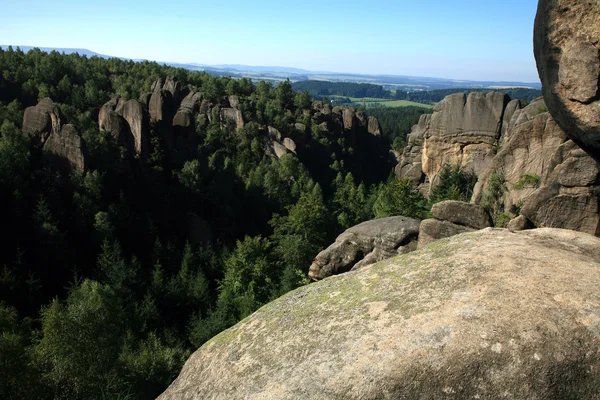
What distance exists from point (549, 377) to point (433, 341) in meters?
1.28

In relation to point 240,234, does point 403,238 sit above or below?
above

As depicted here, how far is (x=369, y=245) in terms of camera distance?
21734mm

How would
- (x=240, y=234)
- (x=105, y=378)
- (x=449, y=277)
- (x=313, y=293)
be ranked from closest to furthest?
1. (x=449, y=277)
2. (x=313, y=293)
3. (x=105, y=378)
4. (x=240, y=234)

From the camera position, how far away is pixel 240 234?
166ft

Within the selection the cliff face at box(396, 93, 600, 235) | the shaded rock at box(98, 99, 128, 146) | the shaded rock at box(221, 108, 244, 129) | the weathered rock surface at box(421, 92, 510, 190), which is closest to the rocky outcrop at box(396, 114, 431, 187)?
the weathered rock surface at box(421, 92, 510, 190)

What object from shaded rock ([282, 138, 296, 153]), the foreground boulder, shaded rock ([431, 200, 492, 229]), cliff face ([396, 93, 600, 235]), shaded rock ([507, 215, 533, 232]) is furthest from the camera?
shaded rock ([282, 138, 296, 153])

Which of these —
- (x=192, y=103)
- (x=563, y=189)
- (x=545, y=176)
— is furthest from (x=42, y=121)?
(x=563, y=189)

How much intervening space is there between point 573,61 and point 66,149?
4173 centimetres

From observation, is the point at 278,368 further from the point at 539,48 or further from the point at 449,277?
the point at 539,48

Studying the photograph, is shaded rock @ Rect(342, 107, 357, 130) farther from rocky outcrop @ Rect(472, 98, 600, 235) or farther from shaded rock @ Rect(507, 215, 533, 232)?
shaded rock @ Rect(507, 215, 533, 232)

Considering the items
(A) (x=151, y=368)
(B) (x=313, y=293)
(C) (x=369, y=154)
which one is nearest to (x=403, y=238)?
(A) (x=151, y=368)

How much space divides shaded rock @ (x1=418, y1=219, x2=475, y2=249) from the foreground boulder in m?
7.47

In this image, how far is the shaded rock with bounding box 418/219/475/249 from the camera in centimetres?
1448

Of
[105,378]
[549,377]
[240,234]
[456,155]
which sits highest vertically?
[549,377]
